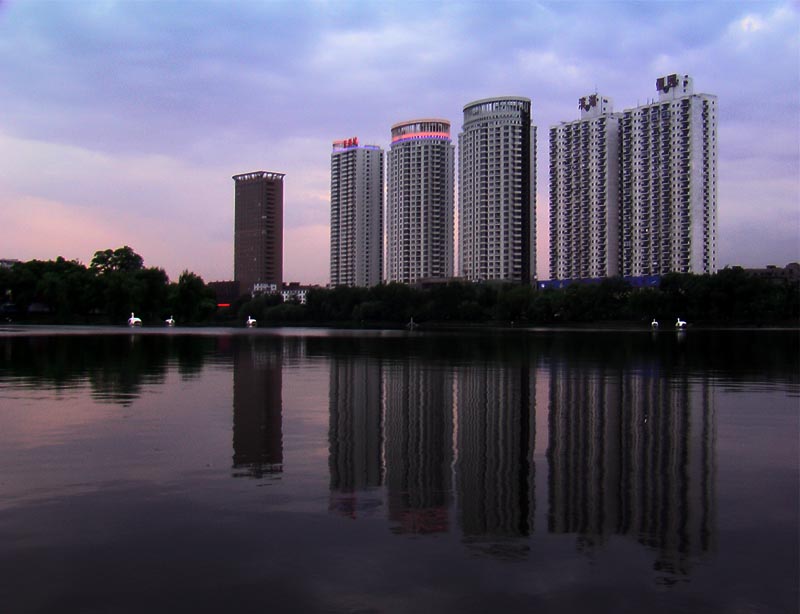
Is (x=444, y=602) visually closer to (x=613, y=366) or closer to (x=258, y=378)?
(x=258, y=378)

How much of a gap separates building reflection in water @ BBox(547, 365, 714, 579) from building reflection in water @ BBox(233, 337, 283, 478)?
327 centimetres

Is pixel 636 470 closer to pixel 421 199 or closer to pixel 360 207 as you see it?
pixel 421 199

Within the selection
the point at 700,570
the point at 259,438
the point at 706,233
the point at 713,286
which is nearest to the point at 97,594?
the point at 700,570

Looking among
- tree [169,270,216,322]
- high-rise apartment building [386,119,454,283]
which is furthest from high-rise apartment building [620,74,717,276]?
tree [169,270,216,322]

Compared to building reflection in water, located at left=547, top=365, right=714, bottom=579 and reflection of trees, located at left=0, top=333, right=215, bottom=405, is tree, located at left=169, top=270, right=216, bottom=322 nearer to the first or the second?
reflection of trees, located at left=0, top=333, right=215, bottom=405

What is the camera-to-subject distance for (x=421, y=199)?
152m

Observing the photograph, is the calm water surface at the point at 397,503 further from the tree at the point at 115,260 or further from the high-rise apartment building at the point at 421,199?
the high-rise apartment building at the point at 421,199

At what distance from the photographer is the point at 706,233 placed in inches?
4761

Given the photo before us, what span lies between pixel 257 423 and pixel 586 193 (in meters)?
130

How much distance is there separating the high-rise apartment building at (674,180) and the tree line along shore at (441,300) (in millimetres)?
23286

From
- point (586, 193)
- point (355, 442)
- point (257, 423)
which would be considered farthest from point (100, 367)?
point (586, 193)

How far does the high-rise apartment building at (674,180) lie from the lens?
11956 centimetres

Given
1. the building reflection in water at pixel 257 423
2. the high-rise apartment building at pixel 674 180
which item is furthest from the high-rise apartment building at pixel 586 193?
the building reflection in water at pixel 257 423

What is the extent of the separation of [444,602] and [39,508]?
392 centimetres
